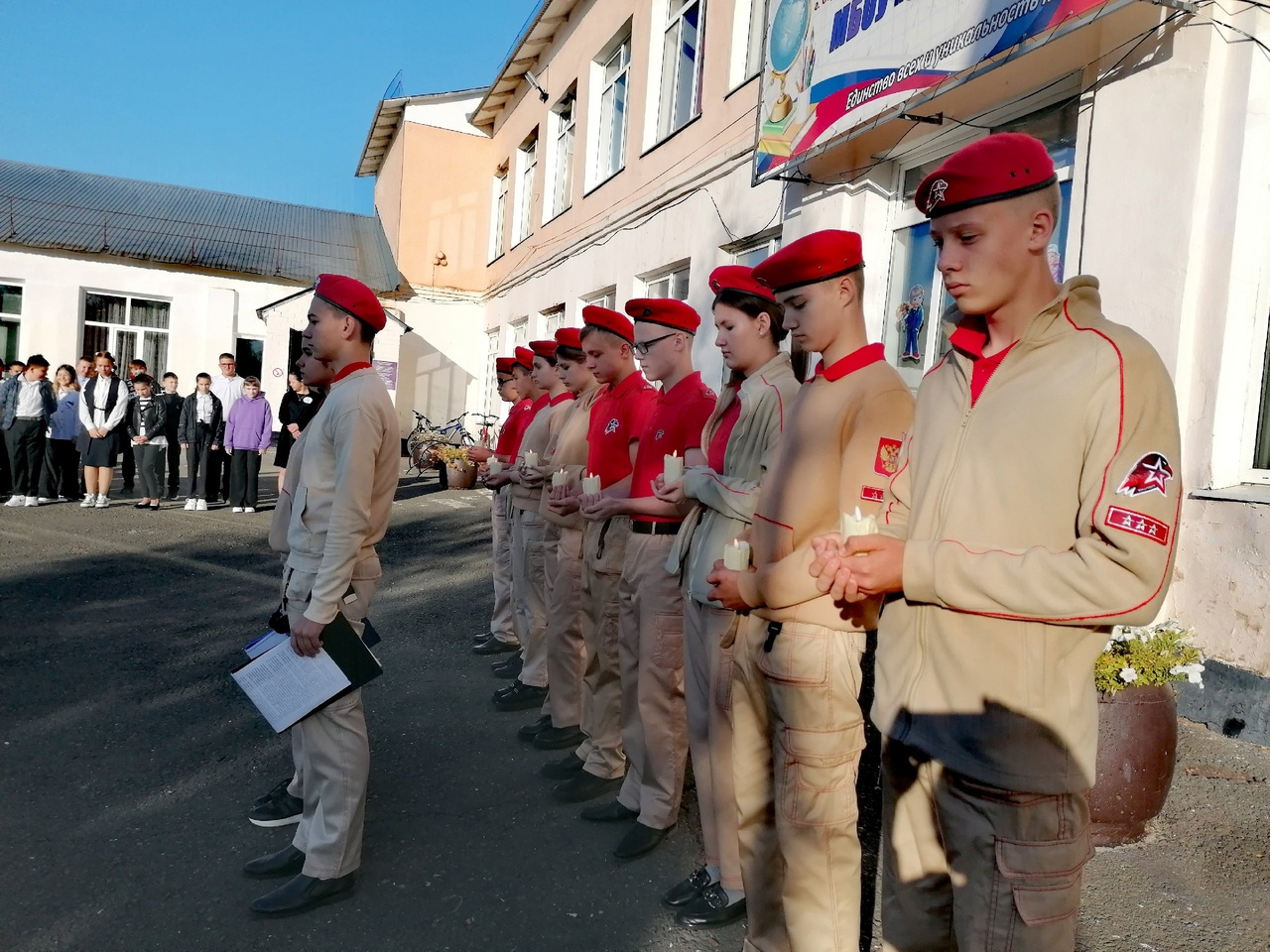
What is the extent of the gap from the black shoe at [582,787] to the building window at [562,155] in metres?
13.7

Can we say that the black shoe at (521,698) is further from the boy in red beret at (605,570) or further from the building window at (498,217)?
the building window at (498,217)

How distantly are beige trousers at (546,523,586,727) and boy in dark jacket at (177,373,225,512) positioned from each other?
10.2 meters

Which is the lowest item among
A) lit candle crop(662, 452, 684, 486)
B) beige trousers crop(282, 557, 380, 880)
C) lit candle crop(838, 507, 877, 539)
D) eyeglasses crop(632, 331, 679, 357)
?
beige trousers crop(282, 557, 380, 880)

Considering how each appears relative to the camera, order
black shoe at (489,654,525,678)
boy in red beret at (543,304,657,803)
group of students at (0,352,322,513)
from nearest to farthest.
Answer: boy in red beret at (543,304,657,803) < black shoe at (489,654,525,678) < group of students at (0,352,322,513)

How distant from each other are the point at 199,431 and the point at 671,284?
7.40m

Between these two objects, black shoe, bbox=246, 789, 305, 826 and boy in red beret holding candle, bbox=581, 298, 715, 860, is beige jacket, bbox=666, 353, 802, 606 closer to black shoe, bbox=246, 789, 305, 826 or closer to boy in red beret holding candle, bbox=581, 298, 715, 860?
boy in red beret holding candle, bbox=581, 298, 715, 860

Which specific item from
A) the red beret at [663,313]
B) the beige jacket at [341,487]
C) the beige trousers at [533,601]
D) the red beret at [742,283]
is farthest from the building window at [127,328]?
the red beret at [742,283]

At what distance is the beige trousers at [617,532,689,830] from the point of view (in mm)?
3588

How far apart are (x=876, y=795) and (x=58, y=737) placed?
404 cm

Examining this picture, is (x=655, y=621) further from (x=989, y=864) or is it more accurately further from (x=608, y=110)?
(x=608, y=110)

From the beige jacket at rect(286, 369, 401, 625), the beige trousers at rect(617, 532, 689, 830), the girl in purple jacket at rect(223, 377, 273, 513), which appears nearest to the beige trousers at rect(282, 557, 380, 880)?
the beige jacket at rect(286, 369, 401, 625)

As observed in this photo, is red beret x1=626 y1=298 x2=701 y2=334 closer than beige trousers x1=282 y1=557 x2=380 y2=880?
No

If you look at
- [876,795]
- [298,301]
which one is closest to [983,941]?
[876,795]

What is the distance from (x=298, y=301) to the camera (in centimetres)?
2108
